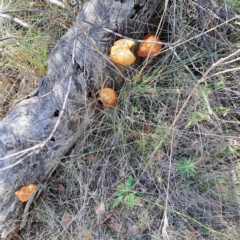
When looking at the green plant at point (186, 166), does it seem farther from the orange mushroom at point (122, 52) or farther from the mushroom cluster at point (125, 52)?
the orange mushroom at point (122, 52)

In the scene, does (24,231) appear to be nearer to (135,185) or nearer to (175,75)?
(135,185)

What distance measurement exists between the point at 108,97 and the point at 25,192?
95 centimetres

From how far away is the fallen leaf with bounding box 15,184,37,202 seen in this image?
208cm

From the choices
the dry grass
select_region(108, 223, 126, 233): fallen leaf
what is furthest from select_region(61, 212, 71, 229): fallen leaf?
select_region(108, 223, 126, 233): fallen leaf

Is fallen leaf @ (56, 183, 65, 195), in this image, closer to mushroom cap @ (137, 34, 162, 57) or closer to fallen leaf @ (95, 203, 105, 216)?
fallen leaf @ (95, 203, 105, 216)

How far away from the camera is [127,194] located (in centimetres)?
222

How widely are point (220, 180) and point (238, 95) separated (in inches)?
27.2

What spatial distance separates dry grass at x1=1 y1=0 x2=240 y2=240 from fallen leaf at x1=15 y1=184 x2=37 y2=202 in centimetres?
23

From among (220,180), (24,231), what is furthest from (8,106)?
(220,180)

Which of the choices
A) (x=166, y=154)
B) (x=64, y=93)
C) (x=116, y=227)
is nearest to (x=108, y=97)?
(x=64, y=93)

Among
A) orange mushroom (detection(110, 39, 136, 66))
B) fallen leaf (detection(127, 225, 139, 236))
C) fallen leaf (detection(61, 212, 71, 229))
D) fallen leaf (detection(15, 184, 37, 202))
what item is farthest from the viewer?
fallen leaf (detection(61, 212, 71, 229))

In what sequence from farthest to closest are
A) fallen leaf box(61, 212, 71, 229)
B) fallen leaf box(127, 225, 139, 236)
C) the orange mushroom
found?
1. fallen leaf box(61, 212, 71, 229)
2. fallen leaf box(127, 225, 139, 236)
3. the orange mushroom

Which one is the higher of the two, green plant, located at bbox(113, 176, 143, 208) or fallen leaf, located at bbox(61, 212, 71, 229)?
green plant, located at bbox(113, 176, 143, 208)

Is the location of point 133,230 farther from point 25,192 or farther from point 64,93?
point 64,93
